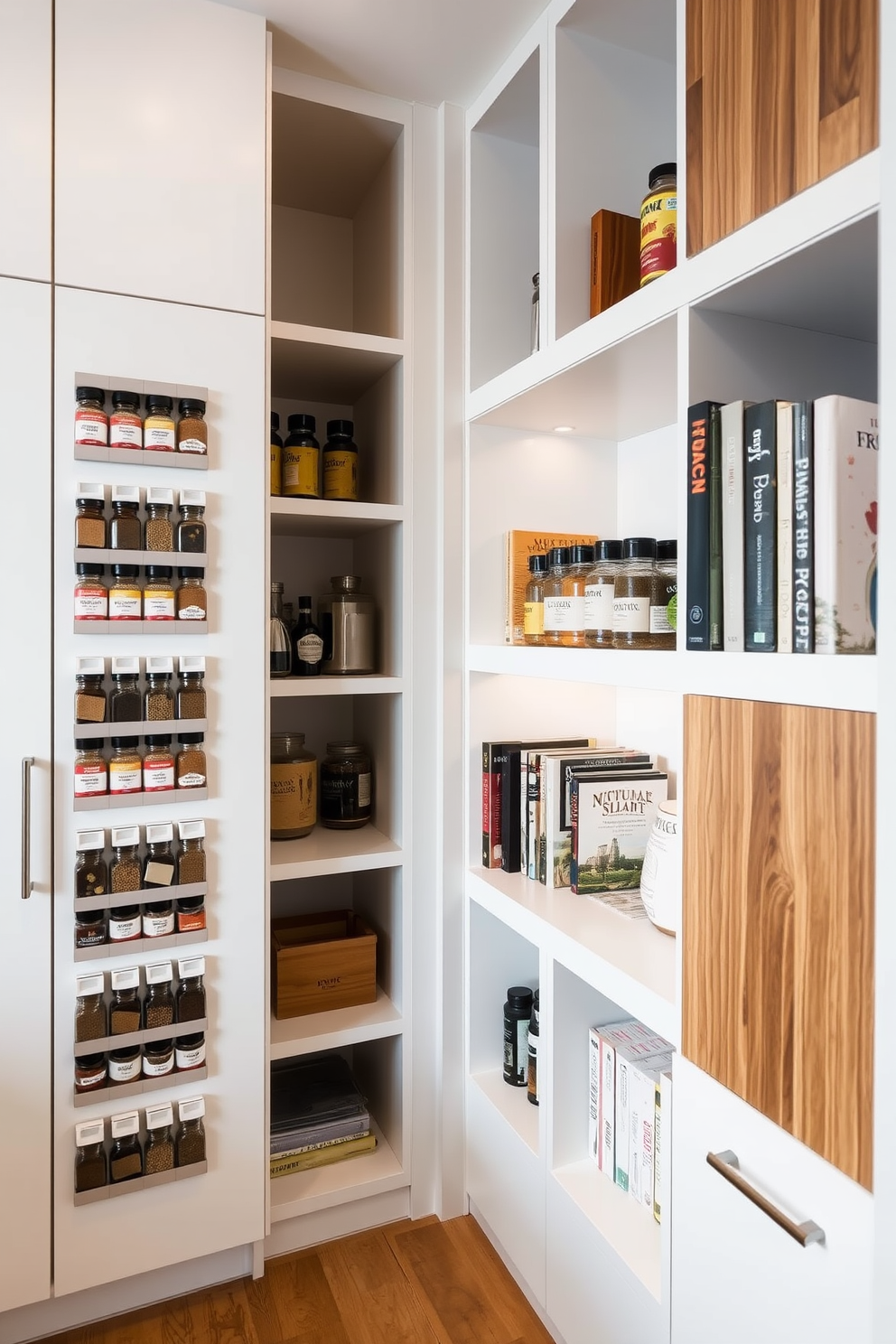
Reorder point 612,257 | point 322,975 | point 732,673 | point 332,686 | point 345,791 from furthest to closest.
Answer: point 345,791 < point 322,975 < point 332,686 < point 612,257 < point 732,673

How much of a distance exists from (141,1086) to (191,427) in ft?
3.65

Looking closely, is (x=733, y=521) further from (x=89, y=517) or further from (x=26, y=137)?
(x=26, y=137)

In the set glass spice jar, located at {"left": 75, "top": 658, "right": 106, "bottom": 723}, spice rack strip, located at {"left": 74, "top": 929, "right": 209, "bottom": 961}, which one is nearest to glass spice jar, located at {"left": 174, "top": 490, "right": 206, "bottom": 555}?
glass spice jar, located at {"left": 75, "top": 658, "right": 106, "bottom": 723}

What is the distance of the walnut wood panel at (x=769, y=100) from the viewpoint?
800 mm

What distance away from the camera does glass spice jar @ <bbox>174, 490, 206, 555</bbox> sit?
1.38 meters

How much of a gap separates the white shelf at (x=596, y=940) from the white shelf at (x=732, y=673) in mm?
425

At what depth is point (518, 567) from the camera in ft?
5.57

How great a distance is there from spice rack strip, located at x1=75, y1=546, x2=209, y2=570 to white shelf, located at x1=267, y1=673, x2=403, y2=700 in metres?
0.27

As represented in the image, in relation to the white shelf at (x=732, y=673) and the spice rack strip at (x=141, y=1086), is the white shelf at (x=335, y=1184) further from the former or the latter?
the white shelf at (x=732, y=673)

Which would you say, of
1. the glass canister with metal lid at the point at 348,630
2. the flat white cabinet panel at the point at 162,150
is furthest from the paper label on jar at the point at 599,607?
the flat white cabinet panel at the point at 162,150

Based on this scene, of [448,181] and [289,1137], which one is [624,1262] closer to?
[289,1137]

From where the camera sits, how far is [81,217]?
1.32m

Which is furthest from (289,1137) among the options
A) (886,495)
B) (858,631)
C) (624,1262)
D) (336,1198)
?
(886,495)

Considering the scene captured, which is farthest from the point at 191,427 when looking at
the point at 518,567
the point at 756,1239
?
the point at 756,1239
